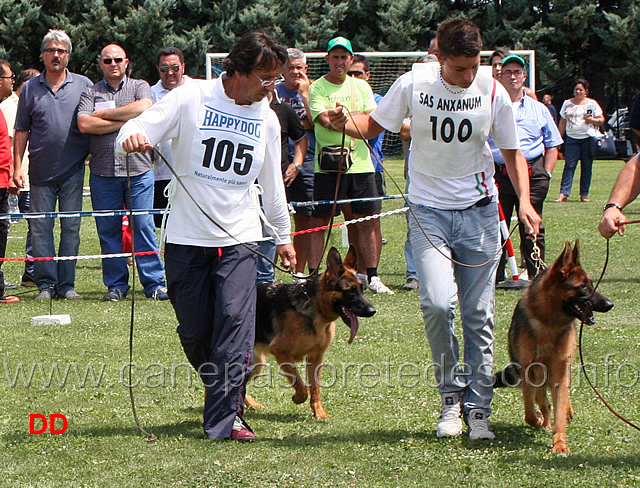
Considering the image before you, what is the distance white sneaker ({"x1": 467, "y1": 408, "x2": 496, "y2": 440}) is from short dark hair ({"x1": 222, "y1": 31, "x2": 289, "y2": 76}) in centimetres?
210

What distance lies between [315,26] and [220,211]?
29496 mm

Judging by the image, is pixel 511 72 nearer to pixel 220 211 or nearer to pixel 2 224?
pixel 220 211

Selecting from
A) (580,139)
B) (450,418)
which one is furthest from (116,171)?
(580,139)

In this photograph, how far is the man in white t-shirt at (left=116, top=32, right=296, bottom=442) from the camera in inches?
183

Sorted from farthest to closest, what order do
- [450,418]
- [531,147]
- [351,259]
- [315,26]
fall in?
1. [315,26]
2. [531,147]
3. [351,259]
4. [450,418]

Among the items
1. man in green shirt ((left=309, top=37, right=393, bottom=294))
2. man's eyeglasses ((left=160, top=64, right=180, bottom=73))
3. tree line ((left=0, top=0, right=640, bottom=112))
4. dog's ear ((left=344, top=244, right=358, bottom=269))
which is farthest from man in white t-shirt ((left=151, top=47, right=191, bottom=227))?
tree line ((left=0, top=0, right=640, bottom=112))

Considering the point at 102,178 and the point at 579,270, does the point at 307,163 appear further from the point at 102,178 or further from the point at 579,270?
the point at 579,270

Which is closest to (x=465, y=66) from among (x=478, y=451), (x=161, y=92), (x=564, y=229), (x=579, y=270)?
(x=579, y=270)

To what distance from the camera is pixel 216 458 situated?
4441mm

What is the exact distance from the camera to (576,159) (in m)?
18.4

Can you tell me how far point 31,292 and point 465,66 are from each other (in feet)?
22.2

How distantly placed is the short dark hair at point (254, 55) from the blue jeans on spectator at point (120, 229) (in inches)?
184

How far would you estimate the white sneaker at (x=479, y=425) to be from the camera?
477 centimetres

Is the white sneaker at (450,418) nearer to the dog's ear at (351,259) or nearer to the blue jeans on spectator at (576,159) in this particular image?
the dog's ear at (351,259)
